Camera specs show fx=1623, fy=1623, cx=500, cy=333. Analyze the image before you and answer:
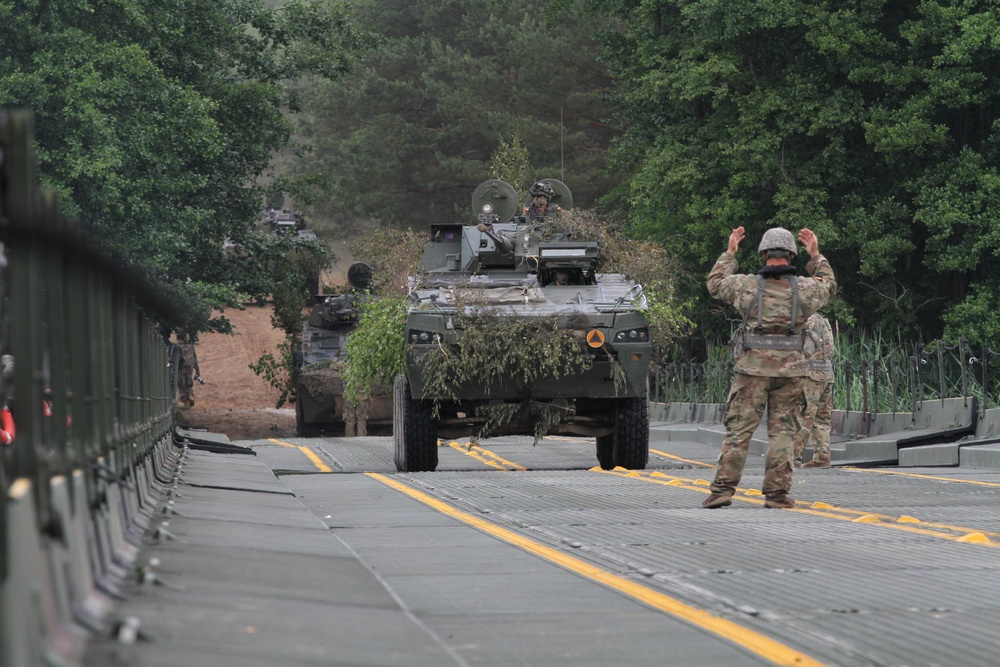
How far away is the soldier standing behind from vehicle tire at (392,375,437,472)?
196 inches

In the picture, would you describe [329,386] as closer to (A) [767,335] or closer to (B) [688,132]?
(B) [688,132]

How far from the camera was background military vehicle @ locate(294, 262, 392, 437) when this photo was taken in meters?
33.1

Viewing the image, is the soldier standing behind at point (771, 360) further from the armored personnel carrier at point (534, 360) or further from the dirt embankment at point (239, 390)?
the dirt embankment at point (239, 390)

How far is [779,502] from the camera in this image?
37.9 feet

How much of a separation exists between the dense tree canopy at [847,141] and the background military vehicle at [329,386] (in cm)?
762

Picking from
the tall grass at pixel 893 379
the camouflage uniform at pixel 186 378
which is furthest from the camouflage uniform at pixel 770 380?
the camouflage uniform at pixel 186 378

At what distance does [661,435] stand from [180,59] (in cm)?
1654

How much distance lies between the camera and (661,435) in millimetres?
25391

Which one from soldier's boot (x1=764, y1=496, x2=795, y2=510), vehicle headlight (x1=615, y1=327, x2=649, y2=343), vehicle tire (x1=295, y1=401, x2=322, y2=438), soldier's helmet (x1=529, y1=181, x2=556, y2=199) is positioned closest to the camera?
soldier's boot (x1=764, y1=496, x2=795, y2=510)

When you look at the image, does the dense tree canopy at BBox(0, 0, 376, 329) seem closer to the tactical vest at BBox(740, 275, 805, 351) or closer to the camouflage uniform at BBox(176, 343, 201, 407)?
the camouflage uniform at BBox(176, 343, 201, 407)

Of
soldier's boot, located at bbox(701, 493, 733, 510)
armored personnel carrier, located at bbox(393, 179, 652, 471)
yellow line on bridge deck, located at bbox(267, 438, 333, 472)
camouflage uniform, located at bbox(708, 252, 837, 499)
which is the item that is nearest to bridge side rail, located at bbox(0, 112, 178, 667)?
soldier's boot, located at bbox(701, 493, 733, 510)

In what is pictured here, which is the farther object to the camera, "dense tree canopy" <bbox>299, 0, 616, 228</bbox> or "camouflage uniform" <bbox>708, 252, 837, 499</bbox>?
"dense tree canopy" <bbox>299, 0, 616, 228</bbox>

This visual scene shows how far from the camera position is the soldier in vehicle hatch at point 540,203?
62.2ft

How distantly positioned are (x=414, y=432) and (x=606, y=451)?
2217mm
